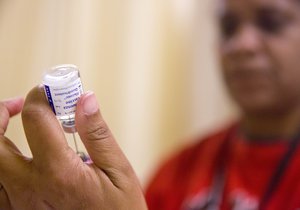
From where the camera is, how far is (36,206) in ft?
1.81

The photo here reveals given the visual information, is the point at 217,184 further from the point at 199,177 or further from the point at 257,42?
the point at 257,42

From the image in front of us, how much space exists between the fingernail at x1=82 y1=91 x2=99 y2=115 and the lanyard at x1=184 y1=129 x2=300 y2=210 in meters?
0.67

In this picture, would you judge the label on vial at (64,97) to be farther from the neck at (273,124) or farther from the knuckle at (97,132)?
the neck at (273,124)

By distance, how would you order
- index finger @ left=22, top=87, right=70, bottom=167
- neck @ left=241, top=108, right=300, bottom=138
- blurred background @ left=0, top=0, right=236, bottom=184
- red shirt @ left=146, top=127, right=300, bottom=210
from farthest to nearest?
1. neck @ left=241, top=108, right=300, bottom=138
2. red shirt @ left=146, top=127, right=300, bottom=210
3. blurred background @ left=0, top=0, right=236, bottom=184
4. index finger @ left=22, top=87, right=70, bottom=167

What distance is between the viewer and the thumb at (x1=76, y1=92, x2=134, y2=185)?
21.0 inches

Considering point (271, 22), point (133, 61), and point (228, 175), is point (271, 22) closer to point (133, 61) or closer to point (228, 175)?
point (228, 175)

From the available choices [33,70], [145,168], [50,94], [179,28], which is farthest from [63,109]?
[179,28]

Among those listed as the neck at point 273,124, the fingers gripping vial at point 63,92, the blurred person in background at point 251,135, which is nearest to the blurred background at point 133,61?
the fingers gripping vial at point 63,92

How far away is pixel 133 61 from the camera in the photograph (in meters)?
1.67

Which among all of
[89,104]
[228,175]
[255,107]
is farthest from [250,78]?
[89,104]

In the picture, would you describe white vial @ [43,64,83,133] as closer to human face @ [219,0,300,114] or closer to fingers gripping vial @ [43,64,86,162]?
fingers gripping vial @ [43,64,86,162]

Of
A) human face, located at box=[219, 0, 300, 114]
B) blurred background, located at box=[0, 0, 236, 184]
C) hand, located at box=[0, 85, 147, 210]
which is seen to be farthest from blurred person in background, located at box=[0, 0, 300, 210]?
hand, located at box=[0, 85, 147, 210]

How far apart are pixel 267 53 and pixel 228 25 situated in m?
0.14

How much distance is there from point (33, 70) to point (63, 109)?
1.31 feet
